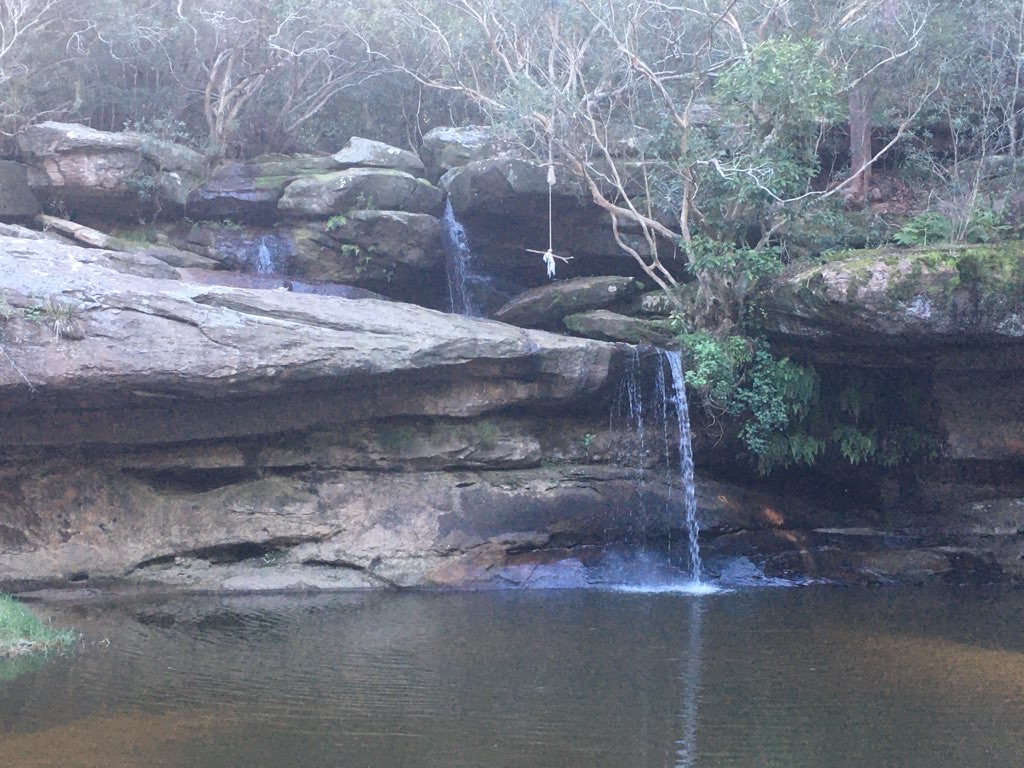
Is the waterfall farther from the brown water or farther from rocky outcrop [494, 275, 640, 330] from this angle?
the brown water

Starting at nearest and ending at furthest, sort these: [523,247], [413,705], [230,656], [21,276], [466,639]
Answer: [413,705] → [230,656] → [466,639] → [21,276] → [523,247]

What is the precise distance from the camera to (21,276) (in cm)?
1202

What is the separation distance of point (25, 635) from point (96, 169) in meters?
9.22

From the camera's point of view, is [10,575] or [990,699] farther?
[10,575]

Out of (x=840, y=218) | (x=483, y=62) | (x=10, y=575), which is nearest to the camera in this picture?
(x=10, y=575)

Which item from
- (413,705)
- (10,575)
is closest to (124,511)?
(10,575)

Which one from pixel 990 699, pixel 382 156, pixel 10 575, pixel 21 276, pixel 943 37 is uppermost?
pixel 943 37

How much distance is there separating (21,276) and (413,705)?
7922mm

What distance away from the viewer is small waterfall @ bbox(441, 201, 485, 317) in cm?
1758

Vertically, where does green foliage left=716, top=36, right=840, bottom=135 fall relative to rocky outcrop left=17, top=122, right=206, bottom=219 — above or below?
above

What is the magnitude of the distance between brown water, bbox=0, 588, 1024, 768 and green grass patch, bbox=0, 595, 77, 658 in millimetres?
317

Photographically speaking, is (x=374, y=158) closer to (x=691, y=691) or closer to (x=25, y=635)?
(x=25, y=635)

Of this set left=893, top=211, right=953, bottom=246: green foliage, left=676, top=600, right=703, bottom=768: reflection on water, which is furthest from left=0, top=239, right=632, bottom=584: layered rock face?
left=893, top=211, right=953, bottom=246: green foliage

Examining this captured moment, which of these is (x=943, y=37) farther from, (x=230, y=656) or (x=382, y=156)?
(x=230, y=656)
